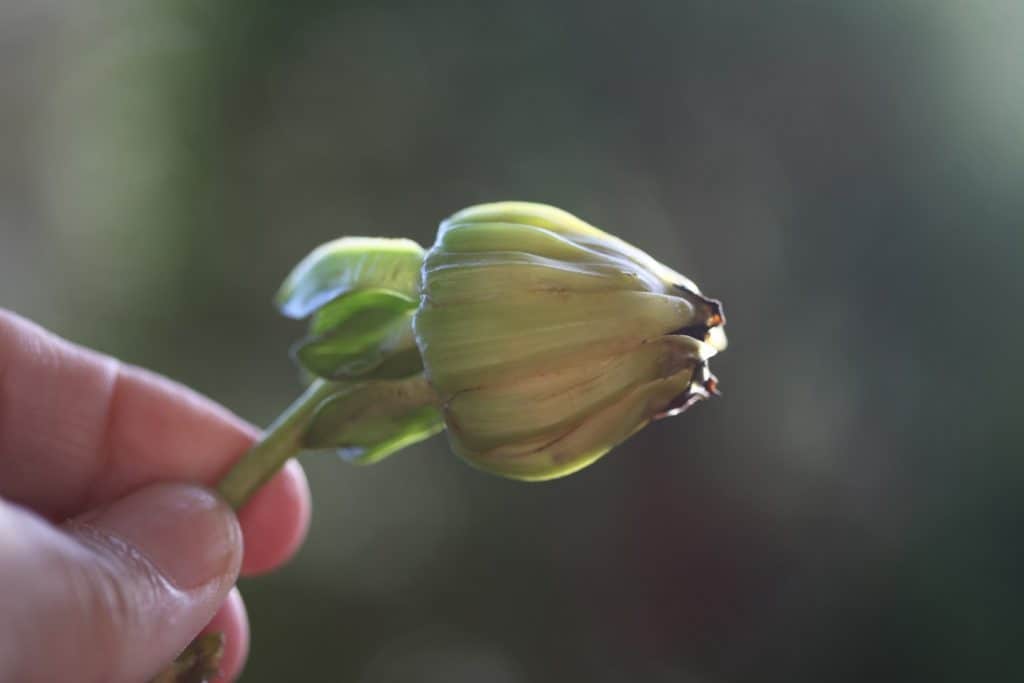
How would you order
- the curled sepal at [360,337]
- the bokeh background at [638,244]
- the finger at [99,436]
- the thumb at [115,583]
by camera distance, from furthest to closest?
1. the bokeh background at [638,244]
2. the finger at [99,436]
3. the curled sepal at [360,337]
4. the thumb at [115,583]

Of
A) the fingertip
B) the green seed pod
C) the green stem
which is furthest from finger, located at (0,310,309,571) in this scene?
the green seed pod

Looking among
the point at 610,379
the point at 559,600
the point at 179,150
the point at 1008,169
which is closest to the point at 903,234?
the point at 1008,169

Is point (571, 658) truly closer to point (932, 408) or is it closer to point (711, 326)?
point (932, 408)

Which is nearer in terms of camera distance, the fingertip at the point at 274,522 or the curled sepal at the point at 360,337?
the curled sepal at the point at 360,337

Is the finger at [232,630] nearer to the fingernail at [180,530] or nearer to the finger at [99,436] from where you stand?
the finger at [99,436]

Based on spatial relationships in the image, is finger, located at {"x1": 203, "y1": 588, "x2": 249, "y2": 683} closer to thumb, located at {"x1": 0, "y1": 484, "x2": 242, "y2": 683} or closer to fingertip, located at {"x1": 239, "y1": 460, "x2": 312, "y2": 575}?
fingertip, located at {"x1": 239, "y1": 460, "x2": 312, "y2": 575}

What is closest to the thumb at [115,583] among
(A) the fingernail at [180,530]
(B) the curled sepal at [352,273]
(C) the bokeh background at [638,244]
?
(A) the fingernail at [180,530]

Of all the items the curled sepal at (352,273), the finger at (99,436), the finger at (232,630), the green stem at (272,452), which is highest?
the curled sepal at (352,273)

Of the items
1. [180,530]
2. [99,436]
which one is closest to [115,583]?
[180,530]
